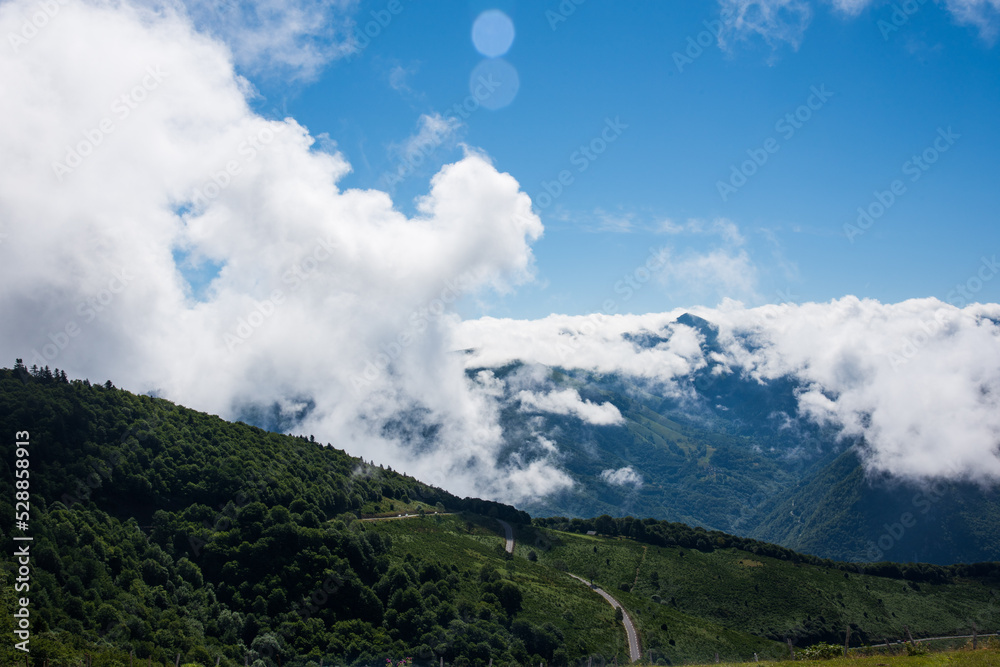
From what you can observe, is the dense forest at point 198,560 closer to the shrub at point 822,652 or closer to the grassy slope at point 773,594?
the shrub at point 822,652

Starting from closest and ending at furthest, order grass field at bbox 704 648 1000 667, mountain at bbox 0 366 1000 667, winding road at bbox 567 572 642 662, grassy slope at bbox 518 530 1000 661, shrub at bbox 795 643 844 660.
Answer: grass field at bbox 704 648 1000 667 < shrub at bbox 795 643 844 660 < mountain at bbox 0 366 1000 667 < winding road at bbox 567 572 642 662 < grassy slope at bbox 518 530 1000 661

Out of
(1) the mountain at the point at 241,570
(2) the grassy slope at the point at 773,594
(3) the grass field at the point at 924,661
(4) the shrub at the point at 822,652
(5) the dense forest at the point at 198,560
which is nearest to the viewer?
(3) the grass field at the point at 924,661

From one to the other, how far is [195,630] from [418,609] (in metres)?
35.5

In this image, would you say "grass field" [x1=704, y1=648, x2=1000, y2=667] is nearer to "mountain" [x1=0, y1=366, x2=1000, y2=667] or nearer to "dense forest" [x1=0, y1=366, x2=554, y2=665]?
"mountain" [x1=0, y1=366, x2=1000, y2=667]

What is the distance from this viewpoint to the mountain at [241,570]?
6197 centimetres

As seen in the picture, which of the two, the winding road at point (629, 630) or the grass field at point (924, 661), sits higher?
the grass field at point (924, 661)

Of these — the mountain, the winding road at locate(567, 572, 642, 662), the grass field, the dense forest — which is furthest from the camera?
the winding road at locate(567, 572, 642, 662)

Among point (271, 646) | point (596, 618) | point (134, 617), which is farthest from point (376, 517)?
point (134, 617)

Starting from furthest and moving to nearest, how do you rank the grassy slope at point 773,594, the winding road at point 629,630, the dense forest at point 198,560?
the grassy slope at point 773,594, the winding road at point 629,630, the dense forest at point 198,560

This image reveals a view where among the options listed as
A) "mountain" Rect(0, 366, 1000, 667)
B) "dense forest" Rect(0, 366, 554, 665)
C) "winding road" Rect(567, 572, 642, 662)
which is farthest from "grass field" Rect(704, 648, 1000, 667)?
"winding road" Rect(567, 572, 642, 662)

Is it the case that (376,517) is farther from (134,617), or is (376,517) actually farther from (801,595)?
(801,595)

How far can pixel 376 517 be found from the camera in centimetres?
15112

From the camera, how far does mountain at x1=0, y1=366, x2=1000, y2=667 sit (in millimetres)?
61969

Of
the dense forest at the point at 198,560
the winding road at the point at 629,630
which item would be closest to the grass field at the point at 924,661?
the dense forest at the point at 198,560
